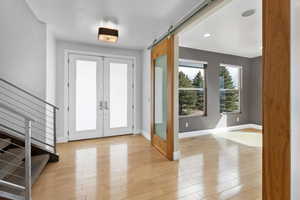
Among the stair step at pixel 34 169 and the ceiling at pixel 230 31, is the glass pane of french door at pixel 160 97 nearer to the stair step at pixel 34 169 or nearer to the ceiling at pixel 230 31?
the ceiling at pixel 230 31

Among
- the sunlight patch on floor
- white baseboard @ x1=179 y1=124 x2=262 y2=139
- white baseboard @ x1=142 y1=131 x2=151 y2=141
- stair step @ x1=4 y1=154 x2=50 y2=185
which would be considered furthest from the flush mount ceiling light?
the sunlight patch on floor

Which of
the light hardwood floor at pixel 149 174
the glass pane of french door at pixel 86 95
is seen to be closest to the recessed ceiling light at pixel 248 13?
the light hardwood floor at pixel 149 174

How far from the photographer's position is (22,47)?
2744mm

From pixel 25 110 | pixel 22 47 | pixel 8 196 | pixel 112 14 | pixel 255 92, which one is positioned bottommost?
pixel 8 196

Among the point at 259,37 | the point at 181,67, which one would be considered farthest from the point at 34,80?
the point at 259,37

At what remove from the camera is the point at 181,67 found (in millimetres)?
4559

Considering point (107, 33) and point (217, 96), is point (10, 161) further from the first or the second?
point (217, 96)

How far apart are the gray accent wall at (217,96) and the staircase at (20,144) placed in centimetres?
337

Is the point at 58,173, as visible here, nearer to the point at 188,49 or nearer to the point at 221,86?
the point at 188,49

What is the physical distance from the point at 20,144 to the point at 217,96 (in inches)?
199

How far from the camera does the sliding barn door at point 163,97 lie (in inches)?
115

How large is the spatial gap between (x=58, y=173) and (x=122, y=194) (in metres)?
1.21

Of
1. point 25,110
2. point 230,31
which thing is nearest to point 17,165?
point 25,110

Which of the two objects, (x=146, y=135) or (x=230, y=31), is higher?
(x=230, y=31)
